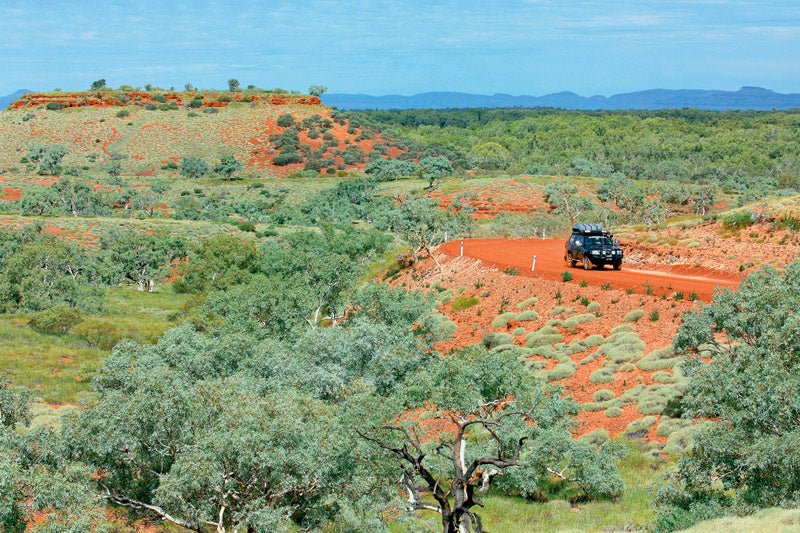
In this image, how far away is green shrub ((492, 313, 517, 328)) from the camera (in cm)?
3331

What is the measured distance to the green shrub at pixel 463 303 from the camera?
3615cm

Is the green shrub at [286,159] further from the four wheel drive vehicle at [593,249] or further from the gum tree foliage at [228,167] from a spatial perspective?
the four wheel drive vehicle at [593,249]

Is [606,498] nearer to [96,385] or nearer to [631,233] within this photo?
[96,385]

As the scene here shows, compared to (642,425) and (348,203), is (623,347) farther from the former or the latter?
(348,203)

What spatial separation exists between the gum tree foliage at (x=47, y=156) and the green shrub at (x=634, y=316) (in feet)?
282

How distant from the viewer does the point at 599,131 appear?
15288 centimetres

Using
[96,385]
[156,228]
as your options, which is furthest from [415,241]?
[156,228]

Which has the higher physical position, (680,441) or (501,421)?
(501,421)

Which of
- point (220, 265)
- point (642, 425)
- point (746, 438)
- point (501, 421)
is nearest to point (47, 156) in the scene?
point (220, 265)

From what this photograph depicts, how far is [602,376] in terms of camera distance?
1083 inches

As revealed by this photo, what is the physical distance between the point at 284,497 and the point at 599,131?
14538cm

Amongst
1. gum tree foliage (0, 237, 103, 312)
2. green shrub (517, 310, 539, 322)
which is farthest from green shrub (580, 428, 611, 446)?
gum tree foliage (0, 237, 103, 312)

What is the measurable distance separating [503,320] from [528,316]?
107cm

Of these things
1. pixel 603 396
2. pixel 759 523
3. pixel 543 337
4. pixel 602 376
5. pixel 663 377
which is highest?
pixel 759 523
